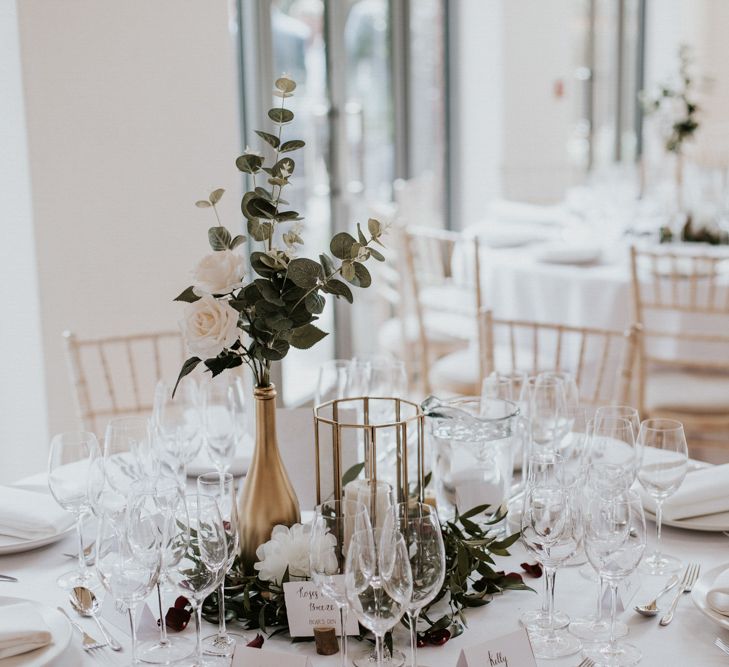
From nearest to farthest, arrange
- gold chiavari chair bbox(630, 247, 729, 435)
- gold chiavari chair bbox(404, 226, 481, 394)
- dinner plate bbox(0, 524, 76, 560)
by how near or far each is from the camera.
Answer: dinner plate bbox(0, 524, 76, 560) → gold chiavari chair bbox(630, 247, 729, 435) → gold chiavari chair bbox(404, 226, 481, 394)

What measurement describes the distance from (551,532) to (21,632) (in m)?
0.64

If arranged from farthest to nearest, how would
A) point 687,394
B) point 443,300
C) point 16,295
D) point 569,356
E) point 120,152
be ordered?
point 443,300
point 569,356
point 687,394
point 120,152
point 16,295

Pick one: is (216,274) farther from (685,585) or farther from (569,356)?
(569,356)

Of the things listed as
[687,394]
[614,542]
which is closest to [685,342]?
[687,394]

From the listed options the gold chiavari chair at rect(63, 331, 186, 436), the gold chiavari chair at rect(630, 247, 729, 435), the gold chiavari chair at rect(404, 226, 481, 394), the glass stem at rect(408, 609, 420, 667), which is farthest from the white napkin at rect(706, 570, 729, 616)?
the gold chiavari chair at rect(404, 226, 481, 394)

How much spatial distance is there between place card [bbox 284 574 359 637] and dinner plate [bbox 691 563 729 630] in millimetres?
461

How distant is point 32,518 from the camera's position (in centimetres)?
157

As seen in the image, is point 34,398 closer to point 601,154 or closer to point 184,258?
point 184,258

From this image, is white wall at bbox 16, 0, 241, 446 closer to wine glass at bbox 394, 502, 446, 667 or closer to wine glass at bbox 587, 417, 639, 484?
wine glass at bbox 587, 417, 639, 484

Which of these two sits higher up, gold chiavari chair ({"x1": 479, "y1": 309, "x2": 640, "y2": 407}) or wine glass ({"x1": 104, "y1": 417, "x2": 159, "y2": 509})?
wine glass ({"x1": 104, "y1": 417, "x2": 159, "y2": 509})

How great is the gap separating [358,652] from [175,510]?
28 centimetres

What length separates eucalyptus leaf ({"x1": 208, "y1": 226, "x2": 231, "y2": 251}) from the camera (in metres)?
1.34

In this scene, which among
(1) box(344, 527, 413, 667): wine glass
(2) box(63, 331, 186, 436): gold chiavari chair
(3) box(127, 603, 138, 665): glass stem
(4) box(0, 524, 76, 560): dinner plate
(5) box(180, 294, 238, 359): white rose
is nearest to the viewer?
(1) box(344, 527, 413, 667): wine glass

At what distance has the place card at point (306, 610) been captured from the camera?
48.3 inches
